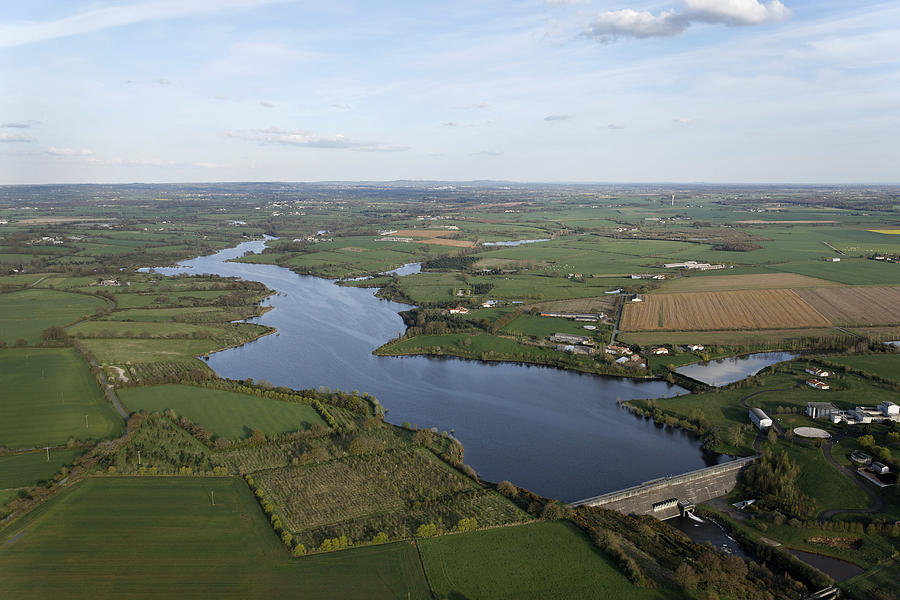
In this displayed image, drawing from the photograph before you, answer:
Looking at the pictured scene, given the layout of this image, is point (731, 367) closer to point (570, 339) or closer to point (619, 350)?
point (619, 350)

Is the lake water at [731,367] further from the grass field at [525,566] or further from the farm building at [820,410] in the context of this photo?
the grass field at [525,566]

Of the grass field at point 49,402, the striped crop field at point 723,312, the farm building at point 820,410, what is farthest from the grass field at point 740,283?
the grass field at point 49,402

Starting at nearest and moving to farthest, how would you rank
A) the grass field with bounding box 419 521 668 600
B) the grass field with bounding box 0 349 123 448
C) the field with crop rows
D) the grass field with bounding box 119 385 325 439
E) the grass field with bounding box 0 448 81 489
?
the grass field with bounding box 419 521 668 600
the field with crop rows
the grass field with bounding box 0 448 81 489
the grass field with bounding box 0 349 123 448
the grass field with bounding box 119 385 325 439

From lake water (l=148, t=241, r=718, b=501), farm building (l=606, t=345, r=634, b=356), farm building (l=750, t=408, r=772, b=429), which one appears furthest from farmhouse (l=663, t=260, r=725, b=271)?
farm building (l=750, t=408, r=772, b=429)

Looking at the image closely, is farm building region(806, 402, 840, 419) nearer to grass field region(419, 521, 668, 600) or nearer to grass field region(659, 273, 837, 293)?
grass field region(419, 521, 668, 600)

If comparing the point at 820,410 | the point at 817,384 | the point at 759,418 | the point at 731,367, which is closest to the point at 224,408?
the point at 759,418

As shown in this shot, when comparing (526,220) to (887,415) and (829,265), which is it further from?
(887,415)
